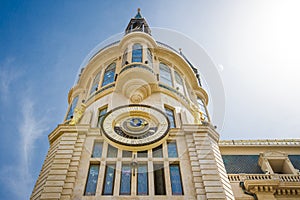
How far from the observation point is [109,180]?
15.4 metres

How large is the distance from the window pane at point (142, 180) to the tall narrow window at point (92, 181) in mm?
2395

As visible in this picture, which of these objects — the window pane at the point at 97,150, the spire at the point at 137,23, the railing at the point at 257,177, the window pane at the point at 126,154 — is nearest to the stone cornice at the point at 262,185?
the railing at the point at 257,177

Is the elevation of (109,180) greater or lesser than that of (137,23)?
lesser

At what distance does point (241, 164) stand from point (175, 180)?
Answer: 945 cm

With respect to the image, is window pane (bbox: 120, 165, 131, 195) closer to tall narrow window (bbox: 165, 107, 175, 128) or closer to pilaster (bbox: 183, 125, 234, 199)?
pilaster (bbox: 183, 125, 234, 199)

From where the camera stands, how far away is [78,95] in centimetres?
2947

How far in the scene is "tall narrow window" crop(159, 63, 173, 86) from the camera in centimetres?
2561

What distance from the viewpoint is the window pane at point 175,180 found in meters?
14.7

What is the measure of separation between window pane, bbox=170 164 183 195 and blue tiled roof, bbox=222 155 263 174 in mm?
6866

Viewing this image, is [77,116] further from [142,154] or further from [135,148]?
[142,154]

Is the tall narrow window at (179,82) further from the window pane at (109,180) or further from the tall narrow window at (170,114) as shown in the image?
the window pane at (109,180)

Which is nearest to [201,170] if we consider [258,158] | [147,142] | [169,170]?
[169,170]

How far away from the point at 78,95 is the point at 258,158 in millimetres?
18936

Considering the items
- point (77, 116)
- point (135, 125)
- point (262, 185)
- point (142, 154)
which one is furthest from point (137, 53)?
point (262, 185)
